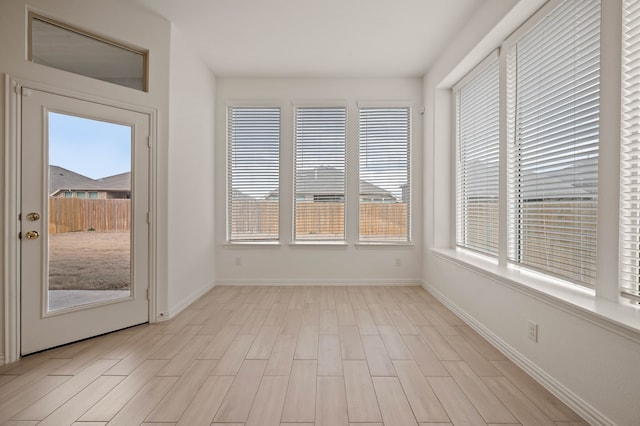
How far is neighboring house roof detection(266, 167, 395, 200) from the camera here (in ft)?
15.7

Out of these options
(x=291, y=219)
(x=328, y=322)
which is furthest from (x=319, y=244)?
(x=328, y=322)

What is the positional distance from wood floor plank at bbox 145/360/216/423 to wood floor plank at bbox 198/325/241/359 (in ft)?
0.37

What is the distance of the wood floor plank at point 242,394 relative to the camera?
1.80m

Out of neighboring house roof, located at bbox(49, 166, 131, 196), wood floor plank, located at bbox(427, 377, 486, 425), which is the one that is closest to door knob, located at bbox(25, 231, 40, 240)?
neighboring house roof, located at bbox(49, 166, 131, 196)

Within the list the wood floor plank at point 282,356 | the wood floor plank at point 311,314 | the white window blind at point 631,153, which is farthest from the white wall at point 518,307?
the wood floor plank at point 282,356

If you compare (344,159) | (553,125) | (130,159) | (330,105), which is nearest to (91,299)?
(130,159)

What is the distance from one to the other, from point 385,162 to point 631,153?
10.3ft

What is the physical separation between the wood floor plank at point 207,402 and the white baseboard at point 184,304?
4.72ft

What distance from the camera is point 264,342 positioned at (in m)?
Answer: 2.80

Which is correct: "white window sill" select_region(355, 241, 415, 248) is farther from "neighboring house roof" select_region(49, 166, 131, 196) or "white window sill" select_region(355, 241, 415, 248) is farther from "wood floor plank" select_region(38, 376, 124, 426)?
"wood floor plank" select_region(38, 376, 124, 426)

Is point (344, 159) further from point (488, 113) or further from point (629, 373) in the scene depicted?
point (629, 373)

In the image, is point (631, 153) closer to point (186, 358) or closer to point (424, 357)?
point (424, 357)

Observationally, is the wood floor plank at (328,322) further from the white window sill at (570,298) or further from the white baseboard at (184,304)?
the white baseboard at (184,304)

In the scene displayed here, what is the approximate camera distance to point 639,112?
1691 millimetres
